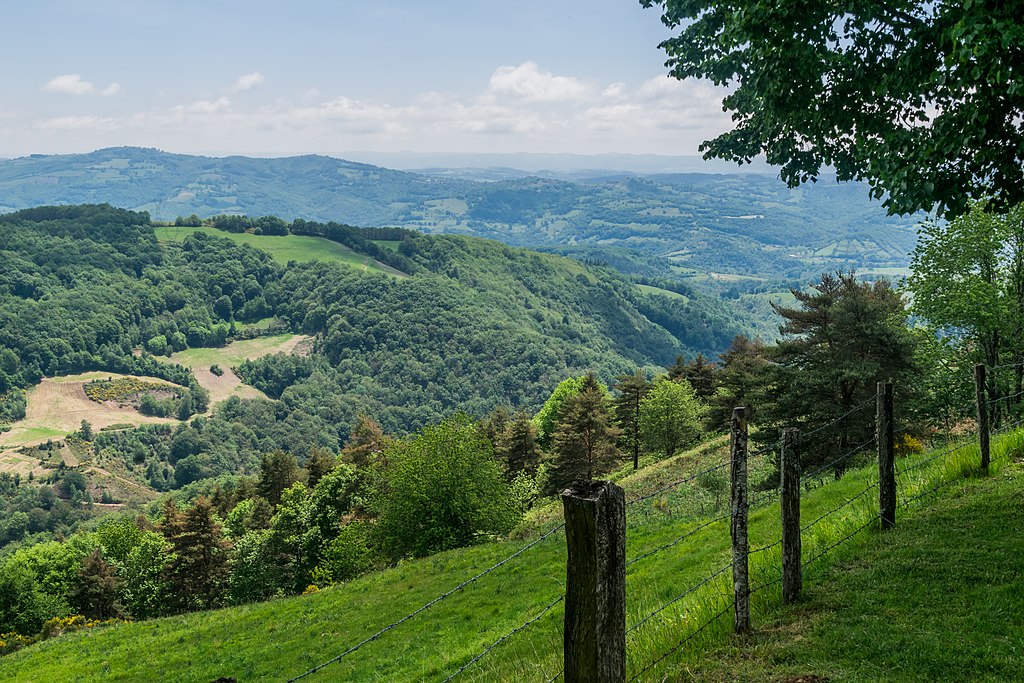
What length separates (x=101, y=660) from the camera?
87.6 feet

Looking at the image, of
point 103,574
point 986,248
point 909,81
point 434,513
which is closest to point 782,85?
point 909,81

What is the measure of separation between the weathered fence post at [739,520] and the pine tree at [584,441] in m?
41.7

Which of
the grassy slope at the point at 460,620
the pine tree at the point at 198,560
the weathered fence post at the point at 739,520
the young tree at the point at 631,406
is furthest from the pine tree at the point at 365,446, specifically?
the weathered fence post at the point at 739,520

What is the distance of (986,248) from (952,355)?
12.9ft

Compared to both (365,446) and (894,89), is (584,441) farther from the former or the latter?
(894,89)

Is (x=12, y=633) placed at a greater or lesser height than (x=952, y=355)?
lesser

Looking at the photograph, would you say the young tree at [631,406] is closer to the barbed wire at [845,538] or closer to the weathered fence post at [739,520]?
the barbed wire at [845,538]

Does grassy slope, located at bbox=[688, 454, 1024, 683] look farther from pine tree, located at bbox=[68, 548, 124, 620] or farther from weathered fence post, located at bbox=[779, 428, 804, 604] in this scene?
pine tree, located at bbox=[68, 548, 124, 620]

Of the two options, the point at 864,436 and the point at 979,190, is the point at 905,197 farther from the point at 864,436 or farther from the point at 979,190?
the point at 864,436

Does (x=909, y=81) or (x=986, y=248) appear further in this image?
(x=986, y=248)

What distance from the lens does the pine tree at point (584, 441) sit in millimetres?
49469

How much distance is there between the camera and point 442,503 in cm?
3625

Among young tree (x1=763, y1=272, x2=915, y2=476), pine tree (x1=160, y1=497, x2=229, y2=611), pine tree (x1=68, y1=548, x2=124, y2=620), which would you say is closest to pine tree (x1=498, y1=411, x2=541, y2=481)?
pine tree (x1=160, y1=497, x2=229, y2=611)

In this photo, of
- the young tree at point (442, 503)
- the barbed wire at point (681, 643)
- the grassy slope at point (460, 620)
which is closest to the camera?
the barbed wire at point (681, 643)
